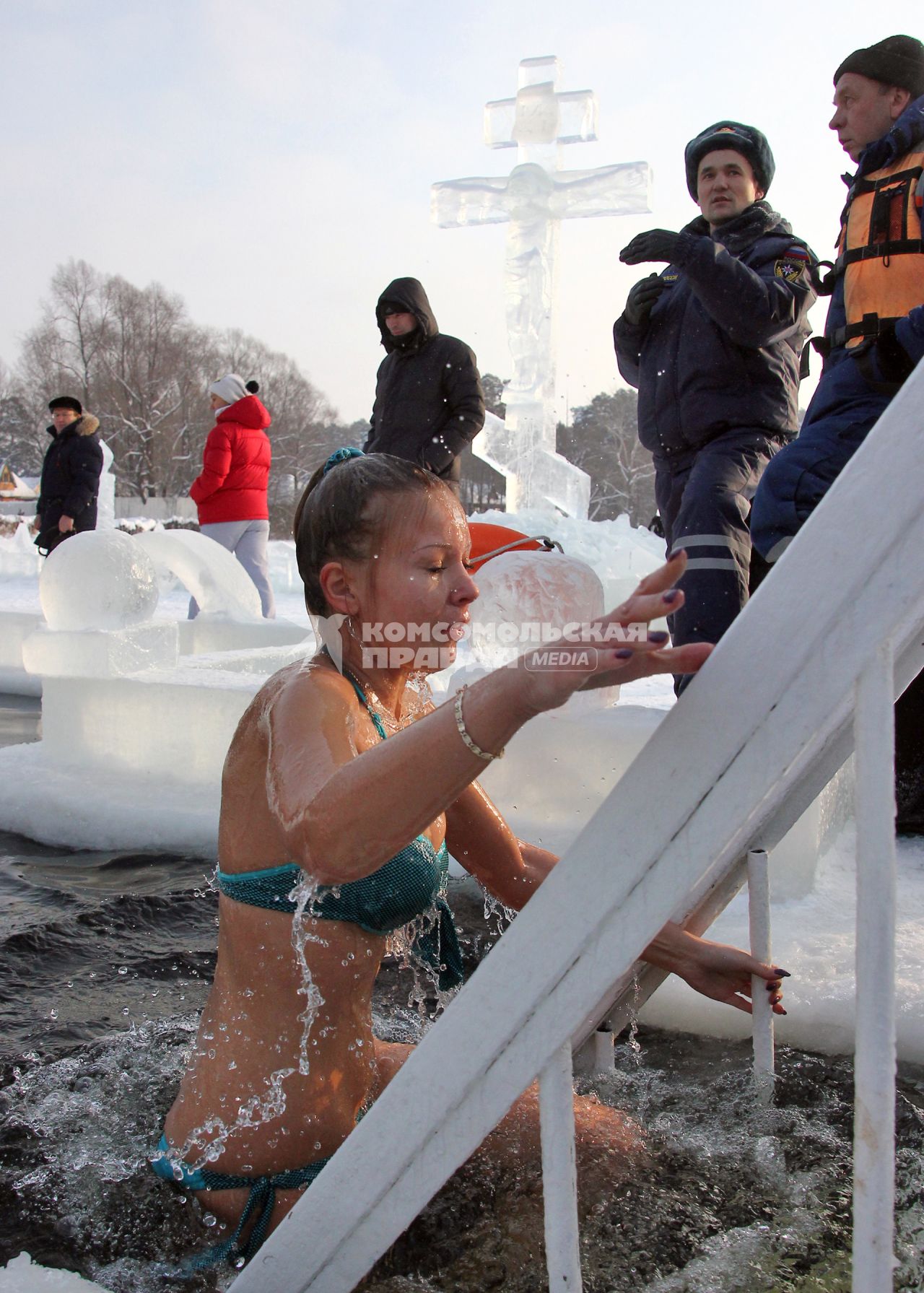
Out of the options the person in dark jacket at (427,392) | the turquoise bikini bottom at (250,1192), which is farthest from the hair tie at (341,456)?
the person in dark jacket at (427,392)

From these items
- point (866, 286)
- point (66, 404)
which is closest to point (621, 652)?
point (866, 286)

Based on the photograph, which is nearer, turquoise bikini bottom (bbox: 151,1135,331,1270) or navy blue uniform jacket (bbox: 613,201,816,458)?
turquoise bikini bottom (bbox: 151,1135,331,1270)

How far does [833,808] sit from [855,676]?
2.56 m

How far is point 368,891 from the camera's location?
4.89ft

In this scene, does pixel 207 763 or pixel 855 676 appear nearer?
pixel 855 676

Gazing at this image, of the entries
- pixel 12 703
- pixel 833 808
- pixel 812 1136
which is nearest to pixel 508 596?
pixel 833 808

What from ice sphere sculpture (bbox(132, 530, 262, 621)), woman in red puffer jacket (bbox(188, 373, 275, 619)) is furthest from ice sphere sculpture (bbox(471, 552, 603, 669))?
woman in red puffer jacket (bbox(188, 373, 275, 619))

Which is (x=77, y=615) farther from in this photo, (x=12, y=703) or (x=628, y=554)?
(x=628, y=554)

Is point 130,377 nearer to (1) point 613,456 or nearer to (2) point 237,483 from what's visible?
(1) point 613,456

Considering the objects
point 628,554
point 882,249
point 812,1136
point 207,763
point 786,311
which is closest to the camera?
point 812,1136

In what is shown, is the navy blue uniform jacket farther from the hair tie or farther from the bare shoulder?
the bare shoulder

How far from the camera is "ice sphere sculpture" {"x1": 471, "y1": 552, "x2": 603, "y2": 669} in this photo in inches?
132

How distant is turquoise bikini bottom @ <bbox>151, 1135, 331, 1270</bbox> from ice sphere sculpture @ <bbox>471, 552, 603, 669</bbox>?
2.05 m

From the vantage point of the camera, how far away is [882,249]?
2.80m
